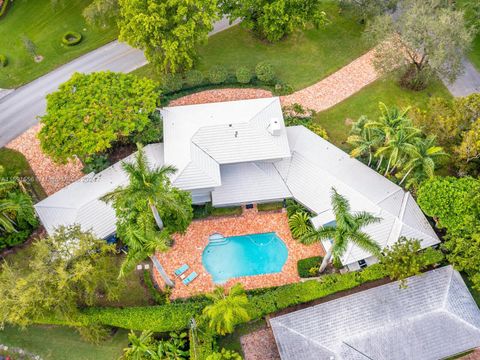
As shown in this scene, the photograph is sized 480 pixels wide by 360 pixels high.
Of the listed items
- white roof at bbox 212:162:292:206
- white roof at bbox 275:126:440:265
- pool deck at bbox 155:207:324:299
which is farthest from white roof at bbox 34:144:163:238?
white roof at bbox 275:126:440:265

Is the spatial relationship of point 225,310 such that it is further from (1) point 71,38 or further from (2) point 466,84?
(1) point 71,38

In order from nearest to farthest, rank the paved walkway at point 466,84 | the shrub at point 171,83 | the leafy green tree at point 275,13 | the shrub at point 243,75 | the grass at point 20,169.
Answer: the grass at point 20,169, the leafy green tree at point 275,13, the shrub at point 171,83, the shrub at point 243,75, the paved walkway at point 466,84

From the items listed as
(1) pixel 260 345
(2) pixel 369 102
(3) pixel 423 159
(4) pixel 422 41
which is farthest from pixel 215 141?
(4) pixel 422 41

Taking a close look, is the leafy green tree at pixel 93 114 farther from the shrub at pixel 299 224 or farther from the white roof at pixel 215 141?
the shrub at pixel 299 224

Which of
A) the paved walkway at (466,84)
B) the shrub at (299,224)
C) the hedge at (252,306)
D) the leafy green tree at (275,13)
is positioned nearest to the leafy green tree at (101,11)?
the leafy green tree at (275,13)

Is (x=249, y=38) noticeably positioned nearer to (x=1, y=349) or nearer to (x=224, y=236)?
(x=224, y=236)

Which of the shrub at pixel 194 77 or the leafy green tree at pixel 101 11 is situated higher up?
the leafy green tree at pixel 101 11
